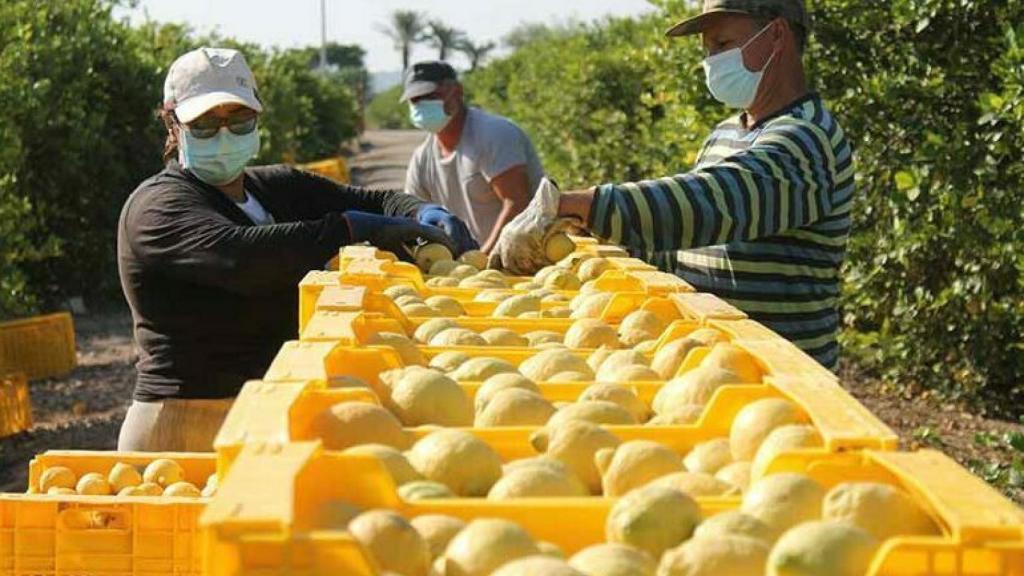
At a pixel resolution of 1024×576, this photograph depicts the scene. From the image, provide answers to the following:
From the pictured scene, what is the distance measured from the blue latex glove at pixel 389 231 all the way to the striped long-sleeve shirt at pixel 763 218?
0.74m

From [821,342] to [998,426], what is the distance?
13.4 feet

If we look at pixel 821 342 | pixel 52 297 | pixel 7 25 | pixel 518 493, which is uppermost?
pixel 7 25

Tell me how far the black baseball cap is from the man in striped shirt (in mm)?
3179

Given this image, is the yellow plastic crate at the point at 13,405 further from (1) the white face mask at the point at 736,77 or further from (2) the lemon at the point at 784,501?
(2) the lemon at the point at 784,501

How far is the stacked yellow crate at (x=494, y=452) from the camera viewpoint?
1724 millimetres

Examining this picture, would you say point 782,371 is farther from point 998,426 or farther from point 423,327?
point 998,426

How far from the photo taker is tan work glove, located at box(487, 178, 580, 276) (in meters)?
3.84

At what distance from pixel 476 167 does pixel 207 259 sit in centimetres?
362

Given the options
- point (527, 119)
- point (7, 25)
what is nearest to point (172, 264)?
point (7, 25)

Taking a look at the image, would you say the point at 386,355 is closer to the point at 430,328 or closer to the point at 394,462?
the point at 430,328

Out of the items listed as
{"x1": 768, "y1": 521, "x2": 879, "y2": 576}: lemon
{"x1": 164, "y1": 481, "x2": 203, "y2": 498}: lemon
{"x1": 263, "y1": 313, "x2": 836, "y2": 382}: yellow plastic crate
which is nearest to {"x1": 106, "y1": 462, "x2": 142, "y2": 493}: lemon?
{"x1": 164, "y1": 481, "x2": 203, "y2": 498}: lemon

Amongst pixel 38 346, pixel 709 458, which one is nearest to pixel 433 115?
pixel 38 346

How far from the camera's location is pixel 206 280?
408 cm

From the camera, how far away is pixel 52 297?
1375 cm
